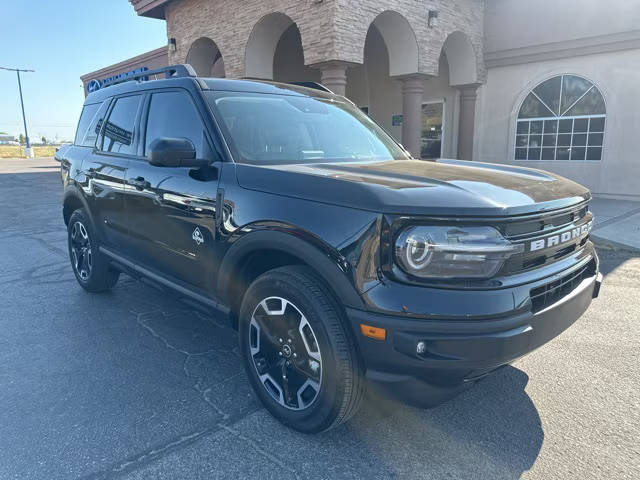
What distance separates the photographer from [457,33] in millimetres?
13422

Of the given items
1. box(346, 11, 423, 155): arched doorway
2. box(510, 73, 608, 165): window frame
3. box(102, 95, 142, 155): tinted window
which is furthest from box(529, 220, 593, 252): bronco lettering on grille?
box(510, 73, 608, 165): window frame

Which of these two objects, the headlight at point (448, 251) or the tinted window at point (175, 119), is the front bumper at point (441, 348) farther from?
the tinted window at point (175, 119)

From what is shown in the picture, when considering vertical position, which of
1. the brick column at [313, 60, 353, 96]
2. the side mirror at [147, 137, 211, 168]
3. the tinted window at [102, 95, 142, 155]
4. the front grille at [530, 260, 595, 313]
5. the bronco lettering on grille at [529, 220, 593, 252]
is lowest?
the front grille at [530, 260, 595, 313]

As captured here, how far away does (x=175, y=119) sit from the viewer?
11.0 feet

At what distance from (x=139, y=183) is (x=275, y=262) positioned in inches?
57.7

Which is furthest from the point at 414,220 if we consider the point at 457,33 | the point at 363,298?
the point at 457,33

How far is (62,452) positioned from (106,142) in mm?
2838

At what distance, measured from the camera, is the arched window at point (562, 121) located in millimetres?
12055

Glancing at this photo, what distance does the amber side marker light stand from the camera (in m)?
2.04

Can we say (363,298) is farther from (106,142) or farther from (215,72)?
(215,72)

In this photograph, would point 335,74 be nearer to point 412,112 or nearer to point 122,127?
point 412,112

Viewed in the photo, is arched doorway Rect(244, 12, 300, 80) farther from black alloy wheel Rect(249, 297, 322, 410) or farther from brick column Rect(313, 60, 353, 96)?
black alloy wheel Rect(249, 297, 322, 410)

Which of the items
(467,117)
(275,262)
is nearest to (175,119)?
(275,262)

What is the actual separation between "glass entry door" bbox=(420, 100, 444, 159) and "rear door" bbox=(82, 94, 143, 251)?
12.8 meters
